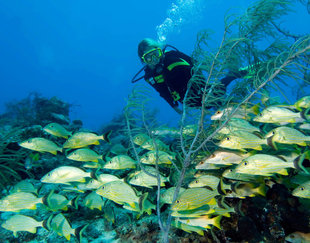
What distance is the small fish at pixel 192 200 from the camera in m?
1.98

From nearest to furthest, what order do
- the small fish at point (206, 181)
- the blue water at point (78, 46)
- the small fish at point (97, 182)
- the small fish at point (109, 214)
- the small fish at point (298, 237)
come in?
1. the small fish at point (298, 237)
2. the small fish at point (206, 181)
3. the small fish at point (97, 182)
4. the small fish at point (109, 214)
5. the blue water at point (78, 46)

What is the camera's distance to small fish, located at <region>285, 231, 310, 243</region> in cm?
230

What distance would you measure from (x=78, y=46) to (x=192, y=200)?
183m

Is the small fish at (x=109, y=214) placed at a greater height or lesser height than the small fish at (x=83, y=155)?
lesser

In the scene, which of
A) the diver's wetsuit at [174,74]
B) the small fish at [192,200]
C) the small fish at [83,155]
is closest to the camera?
the small fish at [192,200]

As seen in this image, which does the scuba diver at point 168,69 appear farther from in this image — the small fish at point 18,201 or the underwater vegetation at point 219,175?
the small fish at point 18,201

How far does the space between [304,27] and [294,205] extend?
482ft

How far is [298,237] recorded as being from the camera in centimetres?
234

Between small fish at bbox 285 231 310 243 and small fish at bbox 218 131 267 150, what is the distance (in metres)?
1.24

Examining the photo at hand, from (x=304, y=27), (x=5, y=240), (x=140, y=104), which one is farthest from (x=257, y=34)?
(x=304, y=27)

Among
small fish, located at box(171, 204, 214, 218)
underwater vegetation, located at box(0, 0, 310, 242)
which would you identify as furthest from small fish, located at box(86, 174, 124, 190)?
small fish, located at box(171, 204, 214, 218)

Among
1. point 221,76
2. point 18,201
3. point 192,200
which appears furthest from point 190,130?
point 18,201

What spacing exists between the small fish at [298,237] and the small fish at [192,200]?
1.32m

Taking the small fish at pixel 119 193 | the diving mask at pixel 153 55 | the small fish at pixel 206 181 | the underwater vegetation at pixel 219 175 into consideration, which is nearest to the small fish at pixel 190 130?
the underwater vegetation at pixel 219 175
